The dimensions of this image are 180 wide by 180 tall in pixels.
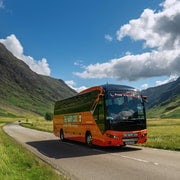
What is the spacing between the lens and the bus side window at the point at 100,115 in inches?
945

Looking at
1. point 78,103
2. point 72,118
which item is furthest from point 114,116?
point 72,118

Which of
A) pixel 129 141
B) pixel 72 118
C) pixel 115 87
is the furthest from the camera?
pixel 72 118

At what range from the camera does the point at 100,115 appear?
24.5 metres

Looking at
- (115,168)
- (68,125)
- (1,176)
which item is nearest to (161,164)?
(115,168)

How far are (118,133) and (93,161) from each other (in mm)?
5067

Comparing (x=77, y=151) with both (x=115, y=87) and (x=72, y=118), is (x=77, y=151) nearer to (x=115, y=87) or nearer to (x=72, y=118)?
(x=115, y=87)

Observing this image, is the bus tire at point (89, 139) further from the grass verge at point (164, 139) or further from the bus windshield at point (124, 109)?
the grass verge at point (164, 139)

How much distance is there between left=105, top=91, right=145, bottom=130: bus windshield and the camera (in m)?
23.5

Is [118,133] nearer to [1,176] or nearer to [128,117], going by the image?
[128,117]

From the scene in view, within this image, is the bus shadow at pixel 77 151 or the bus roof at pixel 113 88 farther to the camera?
the bus roof at pixel 113 88

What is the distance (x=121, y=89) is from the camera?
2498 cm

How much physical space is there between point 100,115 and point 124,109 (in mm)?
1719

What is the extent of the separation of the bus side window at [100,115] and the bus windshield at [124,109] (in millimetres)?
541

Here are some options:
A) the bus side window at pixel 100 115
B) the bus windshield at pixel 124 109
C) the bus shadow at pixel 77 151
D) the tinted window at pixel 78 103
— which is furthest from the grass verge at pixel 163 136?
the tinted window at pixel 78 103
